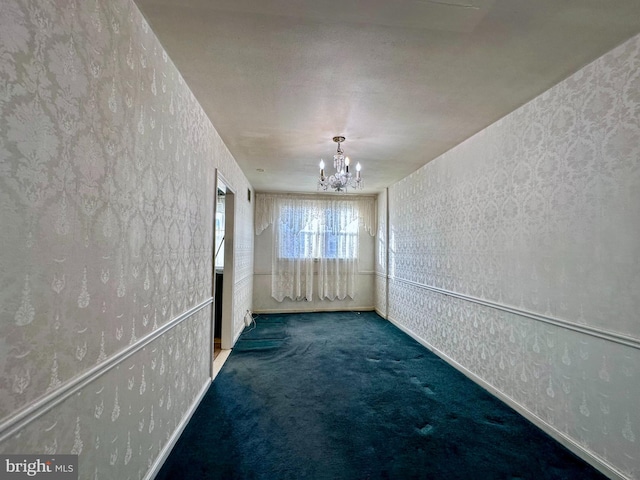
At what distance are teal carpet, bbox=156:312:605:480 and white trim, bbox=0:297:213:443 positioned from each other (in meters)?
0.85

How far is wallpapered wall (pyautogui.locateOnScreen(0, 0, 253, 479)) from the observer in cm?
77

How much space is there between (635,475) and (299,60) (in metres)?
2.86

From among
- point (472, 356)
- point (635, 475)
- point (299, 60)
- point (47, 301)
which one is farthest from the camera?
point (472, 356)

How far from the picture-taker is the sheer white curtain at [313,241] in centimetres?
557

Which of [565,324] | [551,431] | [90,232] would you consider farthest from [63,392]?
[551,431]

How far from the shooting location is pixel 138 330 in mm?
1389

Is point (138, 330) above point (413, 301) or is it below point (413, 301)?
above

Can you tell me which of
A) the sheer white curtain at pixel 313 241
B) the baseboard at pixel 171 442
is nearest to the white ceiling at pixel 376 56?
the baseboard at pixel 171 442

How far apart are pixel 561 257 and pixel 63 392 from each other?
2633 mm

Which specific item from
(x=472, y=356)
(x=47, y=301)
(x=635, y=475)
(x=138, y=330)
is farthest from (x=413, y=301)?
(x=47, y=301)

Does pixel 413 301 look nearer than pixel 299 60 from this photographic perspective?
No

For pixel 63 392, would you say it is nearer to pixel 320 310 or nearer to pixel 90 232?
pixel 90 232

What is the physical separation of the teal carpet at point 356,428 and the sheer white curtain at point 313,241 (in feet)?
7.64

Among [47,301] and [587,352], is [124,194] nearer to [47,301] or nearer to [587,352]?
[47,301]
